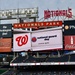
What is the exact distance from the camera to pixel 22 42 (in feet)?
110

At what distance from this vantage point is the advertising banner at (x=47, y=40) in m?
32.5

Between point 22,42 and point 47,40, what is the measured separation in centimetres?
265

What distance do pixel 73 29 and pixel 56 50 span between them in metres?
2.72

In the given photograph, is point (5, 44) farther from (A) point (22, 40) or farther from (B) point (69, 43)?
(B) point (69, 43)

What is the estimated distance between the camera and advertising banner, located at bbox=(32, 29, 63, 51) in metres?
32.5

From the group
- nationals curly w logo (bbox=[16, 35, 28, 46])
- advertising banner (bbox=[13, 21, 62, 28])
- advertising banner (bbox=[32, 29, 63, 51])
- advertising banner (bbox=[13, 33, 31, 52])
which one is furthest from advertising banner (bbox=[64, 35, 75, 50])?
nationals curly w logo (bbox=[16, 35, 28, 46])

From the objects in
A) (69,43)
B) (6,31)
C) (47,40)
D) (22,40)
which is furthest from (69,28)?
(6,31)

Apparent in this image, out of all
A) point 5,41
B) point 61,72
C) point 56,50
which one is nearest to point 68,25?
point 56,50

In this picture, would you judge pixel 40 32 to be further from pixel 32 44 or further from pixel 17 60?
pixel 17 60

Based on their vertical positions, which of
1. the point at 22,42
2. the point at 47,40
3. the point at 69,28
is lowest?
the point at 22,42

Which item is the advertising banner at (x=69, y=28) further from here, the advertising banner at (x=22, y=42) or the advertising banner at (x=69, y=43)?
the advertising banner at (x=22, y=42)

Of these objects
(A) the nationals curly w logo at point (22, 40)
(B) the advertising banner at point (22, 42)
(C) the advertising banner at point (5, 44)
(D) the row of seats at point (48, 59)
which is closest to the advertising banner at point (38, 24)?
(B) the advertising banner at point (22, 42)

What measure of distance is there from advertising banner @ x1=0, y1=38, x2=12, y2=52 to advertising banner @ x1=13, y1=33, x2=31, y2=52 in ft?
1.80

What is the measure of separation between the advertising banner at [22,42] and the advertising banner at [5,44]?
1.80 feet
